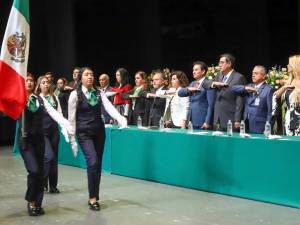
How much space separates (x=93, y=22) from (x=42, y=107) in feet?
28.8

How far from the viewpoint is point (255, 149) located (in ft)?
20.5

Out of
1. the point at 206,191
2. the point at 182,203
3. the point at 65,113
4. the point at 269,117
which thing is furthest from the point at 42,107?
the point at 65,113

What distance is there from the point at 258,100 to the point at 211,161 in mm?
958

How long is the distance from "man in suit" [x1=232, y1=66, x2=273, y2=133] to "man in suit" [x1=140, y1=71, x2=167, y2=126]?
172 cm

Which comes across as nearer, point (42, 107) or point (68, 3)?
point (42, 107)

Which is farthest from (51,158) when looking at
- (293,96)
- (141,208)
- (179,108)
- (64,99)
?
(64,99)

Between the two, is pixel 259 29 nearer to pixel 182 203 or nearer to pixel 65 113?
pixel 65 113

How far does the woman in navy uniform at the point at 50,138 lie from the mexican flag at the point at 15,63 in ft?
3.36

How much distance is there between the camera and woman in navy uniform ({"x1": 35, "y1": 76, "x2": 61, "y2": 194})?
7.01 m

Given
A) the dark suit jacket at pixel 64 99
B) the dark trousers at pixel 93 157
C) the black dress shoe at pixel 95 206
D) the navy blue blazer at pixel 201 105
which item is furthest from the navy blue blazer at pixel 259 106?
the dark suit jacket at pixel 64 99

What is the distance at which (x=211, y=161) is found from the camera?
22.5ft

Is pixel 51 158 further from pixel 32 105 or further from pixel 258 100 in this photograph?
pixel 258 100

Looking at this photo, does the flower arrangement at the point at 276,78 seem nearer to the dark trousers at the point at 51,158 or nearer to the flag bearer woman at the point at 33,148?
the dark trousers at the point at 51,158

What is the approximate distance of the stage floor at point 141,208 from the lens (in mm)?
5523
